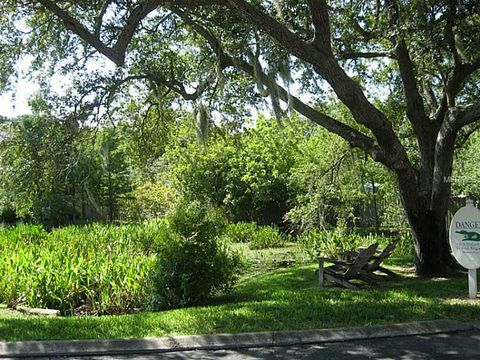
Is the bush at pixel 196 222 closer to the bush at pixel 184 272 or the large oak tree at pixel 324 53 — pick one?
the bush at pixel 184 272

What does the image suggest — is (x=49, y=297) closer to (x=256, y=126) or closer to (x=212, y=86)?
(x=212, y=86)

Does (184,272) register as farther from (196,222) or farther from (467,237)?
(467,237)

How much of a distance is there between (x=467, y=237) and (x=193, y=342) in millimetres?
4529

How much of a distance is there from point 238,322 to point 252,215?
58.8ft

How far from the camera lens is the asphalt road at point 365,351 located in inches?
216

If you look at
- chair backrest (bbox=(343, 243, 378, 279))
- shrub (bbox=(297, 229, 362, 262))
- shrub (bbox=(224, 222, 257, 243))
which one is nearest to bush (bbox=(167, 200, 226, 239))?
chair backrest (bbox=(343, 243, 378, 279))

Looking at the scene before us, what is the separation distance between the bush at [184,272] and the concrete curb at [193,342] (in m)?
2.39

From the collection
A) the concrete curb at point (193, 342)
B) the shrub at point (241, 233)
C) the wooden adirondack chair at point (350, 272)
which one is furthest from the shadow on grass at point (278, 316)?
the shrub at point (241, 233)

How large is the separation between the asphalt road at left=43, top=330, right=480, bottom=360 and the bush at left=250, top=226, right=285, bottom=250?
13.0m

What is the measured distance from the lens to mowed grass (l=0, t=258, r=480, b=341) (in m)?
6.45

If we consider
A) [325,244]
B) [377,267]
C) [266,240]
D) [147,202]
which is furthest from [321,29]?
[147,202]

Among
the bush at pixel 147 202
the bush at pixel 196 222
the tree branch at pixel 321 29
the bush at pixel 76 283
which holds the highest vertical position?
the tree branch at pixel 321 29

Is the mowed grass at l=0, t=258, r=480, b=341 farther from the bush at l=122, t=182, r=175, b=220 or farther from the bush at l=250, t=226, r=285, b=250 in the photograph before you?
the bush at l=122, t=182, r=175, b=220

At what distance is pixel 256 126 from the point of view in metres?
26.2
